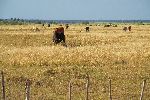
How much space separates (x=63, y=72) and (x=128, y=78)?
3.34 metres

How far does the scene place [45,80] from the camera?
1891 cm

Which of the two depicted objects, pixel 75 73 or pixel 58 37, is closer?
pixel 75 73

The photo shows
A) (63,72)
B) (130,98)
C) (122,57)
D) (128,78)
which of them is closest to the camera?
(130,98)

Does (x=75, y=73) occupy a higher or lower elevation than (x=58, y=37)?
higher

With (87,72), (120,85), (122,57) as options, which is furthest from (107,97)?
(122,57)

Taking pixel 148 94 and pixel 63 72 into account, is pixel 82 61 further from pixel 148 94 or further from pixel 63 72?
pixel 148 94

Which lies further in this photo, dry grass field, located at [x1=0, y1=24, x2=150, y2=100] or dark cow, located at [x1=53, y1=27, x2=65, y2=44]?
dark cow, located at [x1=53, y1=27, x2=65, y2=44]

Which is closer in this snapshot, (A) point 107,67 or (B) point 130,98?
(B) point 130,98

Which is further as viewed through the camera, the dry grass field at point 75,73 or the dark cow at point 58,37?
the dark cow at point 58,37

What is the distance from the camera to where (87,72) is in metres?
21.2

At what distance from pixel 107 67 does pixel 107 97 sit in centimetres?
712

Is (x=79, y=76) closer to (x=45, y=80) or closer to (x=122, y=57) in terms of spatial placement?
(x=45, y=80)

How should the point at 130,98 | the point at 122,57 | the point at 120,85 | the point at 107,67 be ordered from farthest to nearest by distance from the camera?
1. the point at 122,57
2. the point at 107,67
3. the point at 120,85
4. the point at 130,98

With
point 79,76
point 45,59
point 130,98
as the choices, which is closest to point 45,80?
point 79,76
